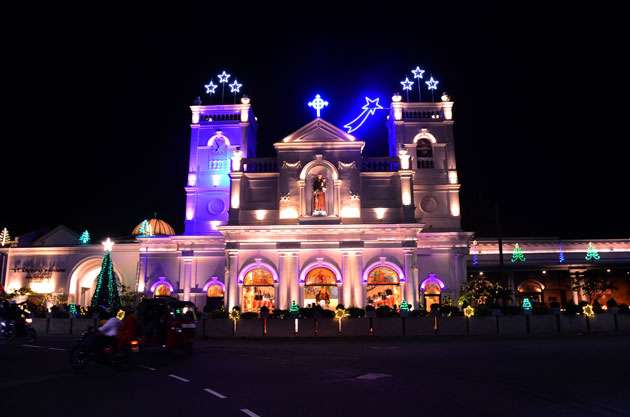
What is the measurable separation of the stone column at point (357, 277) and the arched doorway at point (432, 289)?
5.71 m

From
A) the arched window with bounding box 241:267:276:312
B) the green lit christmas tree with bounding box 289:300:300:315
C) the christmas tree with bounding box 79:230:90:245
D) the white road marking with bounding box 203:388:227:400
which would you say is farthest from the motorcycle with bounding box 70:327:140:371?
the christmas tree with bounding box 79:230:90:245

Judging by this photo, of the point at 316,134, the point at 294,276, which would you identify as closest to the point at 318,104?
the point at 316,134

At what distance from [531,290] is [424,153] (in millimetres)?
15676

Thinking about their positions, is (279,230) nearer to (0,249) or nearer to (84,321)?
(84,321)

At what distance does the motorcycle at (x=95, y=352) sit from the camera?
1458 centimetres

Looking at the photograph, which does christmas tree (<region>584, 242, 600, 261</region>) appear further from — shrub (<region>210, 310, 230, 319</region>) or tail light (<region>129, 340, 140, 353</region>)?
tail light (<region>129, 340, 140, 353</region>)

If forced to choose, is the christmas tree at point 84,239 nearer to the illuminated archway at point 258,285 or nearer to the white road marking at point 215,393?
the illuminated archway at point 258,285

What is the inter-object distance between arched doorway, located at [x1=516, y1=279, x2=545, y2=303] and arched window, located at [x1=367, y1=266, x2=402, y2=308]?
46.1 feet

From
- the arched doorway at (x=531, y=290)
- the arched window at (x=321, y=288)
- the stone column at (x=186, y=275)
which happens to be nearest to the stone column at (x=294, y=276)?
the arched window at (x=321, y=288)

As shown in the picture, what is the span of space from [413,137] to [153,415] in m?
37.9

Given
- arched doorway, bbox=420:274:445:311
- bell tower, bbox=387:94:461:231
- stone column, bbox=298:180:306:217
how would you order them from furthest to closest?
bell tower, bbox=387:94:461:231, arched doorway, bbox=420:274:445:311, stone column, bbox=298:180:306:217

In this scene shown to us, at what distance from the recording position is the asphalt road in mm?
9234

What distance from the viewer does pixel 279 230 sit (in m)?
36.8

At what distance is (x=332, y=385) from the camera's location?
1171 centimetres
